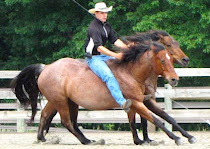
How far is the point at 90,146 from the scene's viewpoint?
9500mm

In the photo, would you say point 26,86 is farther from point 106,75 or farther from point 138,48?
point 138,48

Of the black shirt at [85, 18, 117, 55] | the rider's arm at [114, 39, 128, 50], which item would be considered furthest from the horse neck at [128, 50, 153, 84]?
the black shirt at [85, 18, 117, 55]

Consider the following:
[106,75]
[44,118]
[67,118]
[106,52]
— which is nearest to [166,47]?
[106,52]

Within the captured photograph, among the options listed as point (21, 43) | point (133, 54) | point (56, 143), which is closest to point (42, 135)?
point (56, 143)

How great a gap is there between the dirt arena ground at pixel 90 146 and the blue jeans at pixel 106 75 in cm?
77

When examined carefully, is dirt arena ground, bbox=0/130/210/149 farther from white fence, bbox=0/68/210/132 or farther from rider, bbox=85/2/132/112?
rider, bbox=85/2/132/112

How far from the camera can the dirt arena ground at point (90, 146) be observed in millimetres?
9305

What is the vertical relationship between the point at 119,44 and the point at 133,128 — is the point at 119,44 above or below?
above

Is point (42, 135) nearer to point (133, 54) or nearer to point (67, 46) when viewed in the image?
point (133, 54)

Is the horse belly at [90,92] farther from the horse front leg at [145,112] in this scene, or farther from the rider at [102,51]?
the horse front leg at [145,112]

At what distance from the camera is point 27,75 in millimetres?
11008

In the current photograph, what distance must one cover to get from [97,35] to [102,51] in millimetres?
280

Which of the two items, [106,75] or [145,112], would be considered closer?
[145,112]

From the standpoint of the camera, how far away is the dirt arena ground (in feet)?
30.5
